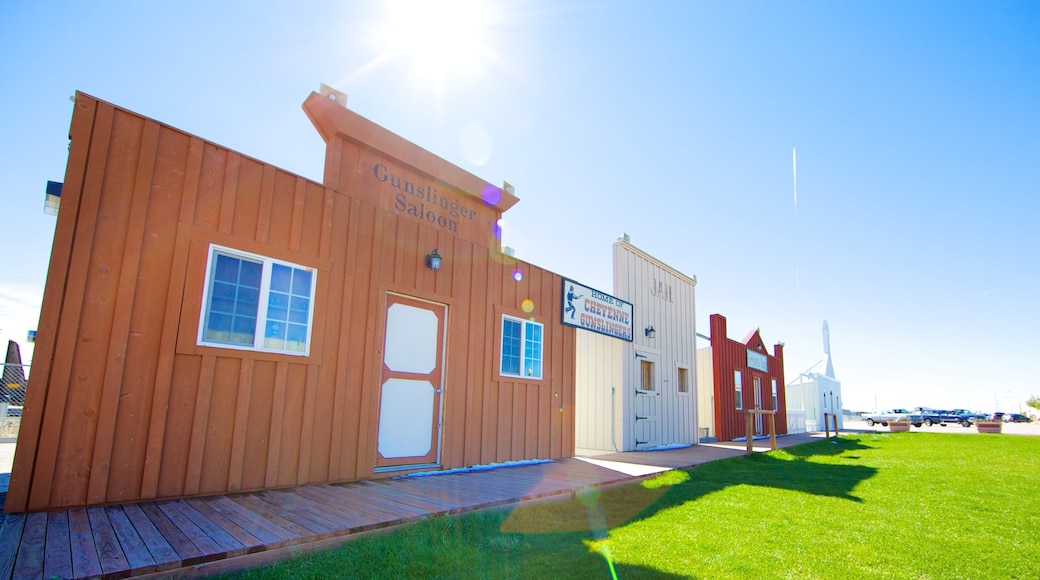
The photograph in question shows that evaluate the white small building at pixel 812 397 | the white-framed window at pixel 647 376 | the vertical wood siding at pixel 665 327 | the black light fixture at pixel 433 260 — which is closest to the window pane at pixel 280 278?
the black light fixture at pixel 433 260

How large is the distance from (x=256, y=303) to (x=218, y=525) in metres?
1.99

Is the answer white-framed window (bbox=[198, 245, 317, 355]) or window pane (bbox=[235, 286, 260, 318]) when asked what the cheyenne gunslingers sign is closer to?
white-framed window (bbox=[198, 245, 317, 355])

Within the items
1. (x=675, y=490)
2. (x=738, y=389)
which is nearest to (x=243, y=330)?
(x=675, y=490)

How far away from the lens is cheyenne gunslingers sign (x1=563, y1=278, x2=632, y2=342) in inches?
329

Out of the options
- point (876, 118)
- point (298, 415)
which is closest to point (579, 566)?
point (298, 415)

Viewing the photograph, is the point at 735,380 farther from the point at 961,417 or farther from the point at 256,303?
the point at 961,417

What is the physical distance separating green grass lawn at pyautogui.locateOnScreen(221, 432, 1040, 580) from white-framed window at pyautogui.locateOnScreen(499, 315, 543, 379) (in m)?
2.22

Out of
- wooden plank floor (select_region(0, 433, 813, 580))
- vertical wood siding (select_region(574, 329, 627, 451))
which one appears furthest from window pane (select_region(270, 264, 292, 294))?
vertical wood siding (select_region(574, 329, 627, 451))

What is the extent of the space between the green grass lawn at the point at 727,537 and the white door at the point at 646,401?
366 cm

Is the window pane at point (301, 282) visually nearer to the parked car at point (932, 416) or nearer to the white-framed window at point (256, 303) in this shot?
the white-framed window at point (256, 303)

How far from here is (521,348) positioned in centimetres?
720

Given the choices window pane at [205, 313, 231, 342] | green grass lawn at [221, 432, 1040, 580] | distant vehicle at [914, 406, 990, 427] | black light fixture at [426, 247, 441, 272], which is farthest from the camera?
distant vehicle at [914, 406, 990, 427]

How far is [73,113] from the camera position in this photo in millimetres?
3531

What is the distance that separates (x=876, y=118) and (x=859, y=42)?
7.04ft
